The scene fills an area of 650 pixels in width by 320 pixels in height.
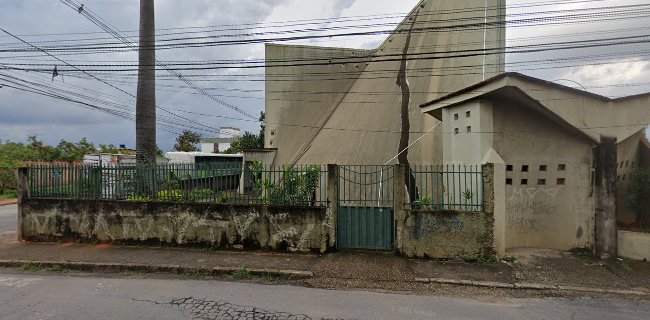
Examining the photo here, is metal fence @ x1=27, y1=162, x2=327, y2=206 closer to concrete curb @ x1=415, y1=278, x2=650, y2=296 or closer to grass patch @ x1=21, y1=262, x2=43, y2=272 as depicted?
grass patch @ x1=21, y1=262, x2=43, y2=272

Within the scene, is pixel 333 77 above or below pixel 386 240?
above

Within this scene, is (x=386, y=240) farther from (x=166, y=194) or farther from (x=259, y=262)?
(x=166, y=194)

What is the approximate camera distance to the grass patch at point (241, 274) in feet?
19.6

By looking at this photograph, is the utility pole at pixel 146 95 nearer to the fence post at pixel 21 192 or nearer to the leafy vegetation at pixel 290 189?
the fence post at pixel 21 192

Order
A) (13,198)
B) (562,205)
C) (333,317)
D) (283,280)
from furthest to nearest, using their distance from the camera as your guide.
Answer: (13,198)
(562,205)
(283,280)
(333,317)

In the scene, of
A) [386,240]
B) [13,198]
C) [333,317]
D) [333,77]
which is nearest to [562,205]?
[386,240]

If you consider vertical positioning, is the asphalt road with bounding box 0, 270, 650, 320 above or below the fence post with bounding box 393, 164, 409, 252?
below

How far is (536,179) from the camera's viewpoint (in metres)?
7.78

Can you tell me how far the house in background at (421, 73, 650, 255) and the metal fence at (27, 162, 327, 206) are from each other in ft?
14.0

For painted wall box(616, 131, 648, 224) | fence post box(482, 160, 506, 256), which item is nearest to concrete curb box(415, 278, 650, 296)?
fence post box(482, 160, 506, 256)

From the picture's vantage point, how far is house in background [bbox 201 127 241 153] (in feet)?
185

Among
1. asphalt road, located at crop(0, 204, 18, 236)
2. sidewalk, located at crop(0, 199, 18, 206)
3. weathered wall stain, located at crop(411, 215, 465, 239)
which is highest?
weathered wall stain, located at crop(411, 215, 465, 239)

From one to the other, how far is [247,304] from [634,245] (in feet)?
27.1

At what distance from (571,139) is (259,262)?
303 inches
